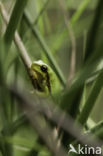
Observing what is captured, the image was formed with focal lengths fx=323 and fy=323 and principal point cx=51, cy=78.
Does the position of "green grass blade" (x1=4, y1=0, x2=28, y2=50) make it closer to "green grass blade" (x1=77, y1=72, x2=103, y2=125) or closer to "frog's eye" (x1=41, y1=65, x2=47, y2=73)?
"green grass blade" (x1=77, y1=72, x2=103, y2=125)

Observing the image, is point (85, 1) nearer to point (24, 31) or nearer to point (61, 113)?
point (24, 31)

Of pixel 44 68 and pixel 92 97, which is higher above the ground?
pixel 92 97

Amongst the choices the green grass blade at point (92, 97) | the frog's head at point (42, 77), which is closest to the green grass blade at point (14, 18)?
the green grass blade at point (92, 97)

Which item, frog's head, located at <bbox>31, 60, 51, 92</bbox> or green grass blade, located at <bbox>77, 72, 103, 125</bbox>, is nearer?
green grass blade, located at <bbox>77, 72, 103, 125</bbox>

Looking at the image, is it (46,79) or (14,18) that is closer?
(14,18)

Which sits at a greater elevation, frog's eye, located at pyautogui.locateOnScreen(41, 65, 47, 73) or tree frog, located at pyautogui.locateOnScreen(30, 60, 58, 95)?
frog's eye, located at pyautogui.locateOnScreen(41, 65, 47, 73)

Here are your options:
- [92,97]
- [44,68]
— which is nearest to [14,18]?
[92,97]

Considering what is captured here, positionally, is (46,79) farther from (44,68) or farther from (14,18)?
(14,18)

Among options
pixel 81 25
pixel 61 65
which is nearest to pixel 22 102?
pixel 81 25

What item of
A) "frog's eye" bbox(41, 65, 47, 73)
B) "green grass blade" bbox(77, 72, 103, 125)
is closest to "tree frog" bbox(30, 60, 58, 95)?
"frog's eye" bbox(41, 65, 47, 73)

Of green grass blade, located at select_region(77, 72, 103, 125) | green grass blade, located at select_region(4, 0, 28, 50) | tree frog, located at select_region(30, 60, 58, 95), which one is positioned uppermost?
green grass blade, located at select_region(4, 0, 28, 50)

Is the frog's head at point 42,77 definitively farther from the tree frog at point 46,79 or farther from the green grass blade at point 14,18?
the green grass blade at point 14,18
